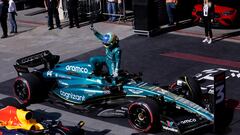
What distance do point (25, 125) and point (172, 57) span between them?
24.6ft

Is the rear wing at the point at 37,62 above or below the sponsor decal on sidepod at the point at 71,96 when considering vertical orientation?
above

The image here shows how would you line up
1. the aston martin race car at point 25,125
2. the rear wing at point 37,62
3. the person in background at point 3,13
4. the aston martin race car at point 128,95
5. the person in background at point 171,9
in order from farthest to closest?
the person in background at point 3,13 < the person in background at point 171,9 < the rear wing at point 37,62 < the aston martin race car at point 128,95 < the aston martin race car at point 25,125

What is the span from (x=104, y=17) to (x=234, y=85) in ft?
32.4

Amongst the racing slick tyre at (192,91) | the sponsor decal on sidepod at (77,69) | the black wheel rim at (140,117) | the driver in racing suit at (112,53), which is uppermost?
the driver in racing suit at (112,53)

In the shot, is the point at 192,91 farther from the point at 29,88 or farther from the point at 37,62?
the point at 37,62

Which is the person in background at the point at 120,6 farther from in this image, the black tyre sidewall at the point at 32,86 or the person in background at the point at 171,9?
the black tyre sidewall at the point at 32,86

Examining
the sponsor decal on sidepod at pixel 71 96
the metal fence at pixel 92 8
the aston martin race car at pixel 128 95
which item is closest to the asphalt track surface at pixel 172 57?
the aston martin race car at pixel 128 95

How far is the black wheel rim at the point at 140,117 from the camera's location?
11818 mm

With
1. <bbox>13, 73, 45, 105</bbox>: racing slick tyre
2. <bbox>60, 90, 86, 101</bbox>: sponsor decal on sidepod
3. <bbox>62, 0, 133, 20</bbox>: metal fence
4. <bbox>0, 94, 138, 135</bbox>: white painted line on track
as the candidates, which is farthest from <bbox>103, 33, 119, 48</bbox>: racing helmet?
<bbox>62, 0, 133, 20</bbox>: metal fence

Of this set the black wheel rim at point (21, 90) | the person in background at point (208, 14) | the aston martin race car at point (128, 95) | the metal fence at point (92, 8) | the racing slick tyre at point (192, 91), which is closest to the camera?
the aston martin race car at point (128, 95)

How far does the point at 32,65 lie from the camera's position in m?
14.7

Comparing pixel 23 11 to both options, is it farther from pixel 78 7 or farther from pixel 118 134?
pixel 118 134

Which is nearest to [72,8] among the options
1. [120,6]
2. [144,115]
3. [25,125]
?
[120,6]

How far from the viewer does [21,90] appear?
565 inches
